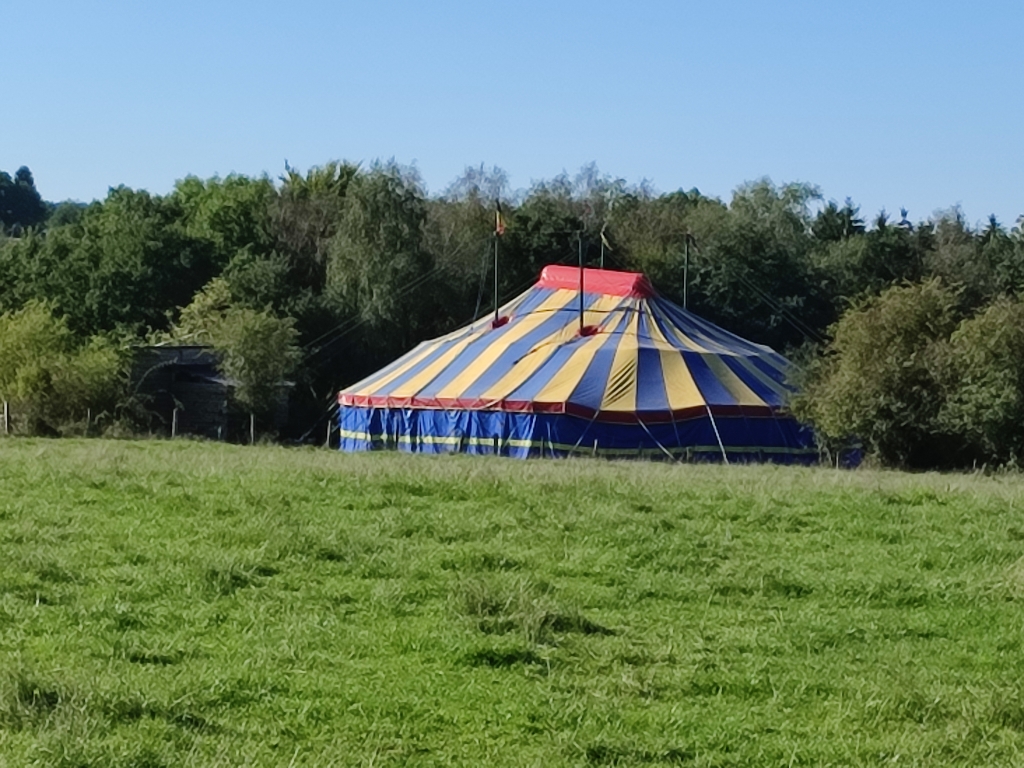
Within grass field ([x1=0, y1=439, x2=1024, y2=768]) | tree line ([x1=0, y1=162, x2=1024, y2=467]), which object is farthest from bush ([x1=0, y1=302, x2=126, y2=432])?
grass field ([x1=0, y1=439, x2=1024, y2=768])

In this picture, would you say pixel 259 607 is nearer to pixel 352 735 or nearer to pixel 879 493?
pixel 352 735

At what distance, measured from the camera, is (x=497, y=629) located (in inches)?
259

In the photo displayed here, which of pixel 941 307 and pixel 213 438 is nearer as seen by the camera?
pixel 941 307

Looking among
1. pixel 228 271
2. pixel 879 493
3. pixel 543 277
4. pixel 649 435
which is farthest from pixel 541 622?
pixel 228 271

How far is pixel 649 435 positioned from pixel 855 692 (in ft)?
68.4

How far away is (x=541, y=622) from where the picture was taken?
6.59 m

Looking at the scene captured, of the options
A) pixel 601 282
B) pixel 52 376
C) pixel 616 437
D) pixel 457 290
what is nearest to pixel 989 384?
pixel 616 437

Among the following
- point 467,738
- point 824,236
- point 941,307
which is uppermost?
point 824,236

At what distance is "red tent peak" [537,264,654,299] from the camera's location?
31.5 meters

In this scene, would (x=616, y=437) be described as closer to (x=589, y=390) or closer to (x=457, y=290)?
(x=589, y=390)

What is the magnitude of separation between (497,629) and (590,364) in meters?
21.5

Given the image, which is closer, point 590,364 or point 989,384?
point 989,384

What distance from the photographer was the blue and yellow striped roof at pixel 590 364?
26.9 meters

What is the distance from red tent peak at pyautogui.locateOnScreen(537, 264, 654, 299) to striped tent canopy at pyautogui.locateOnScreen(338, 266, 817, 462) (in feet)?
0.17
